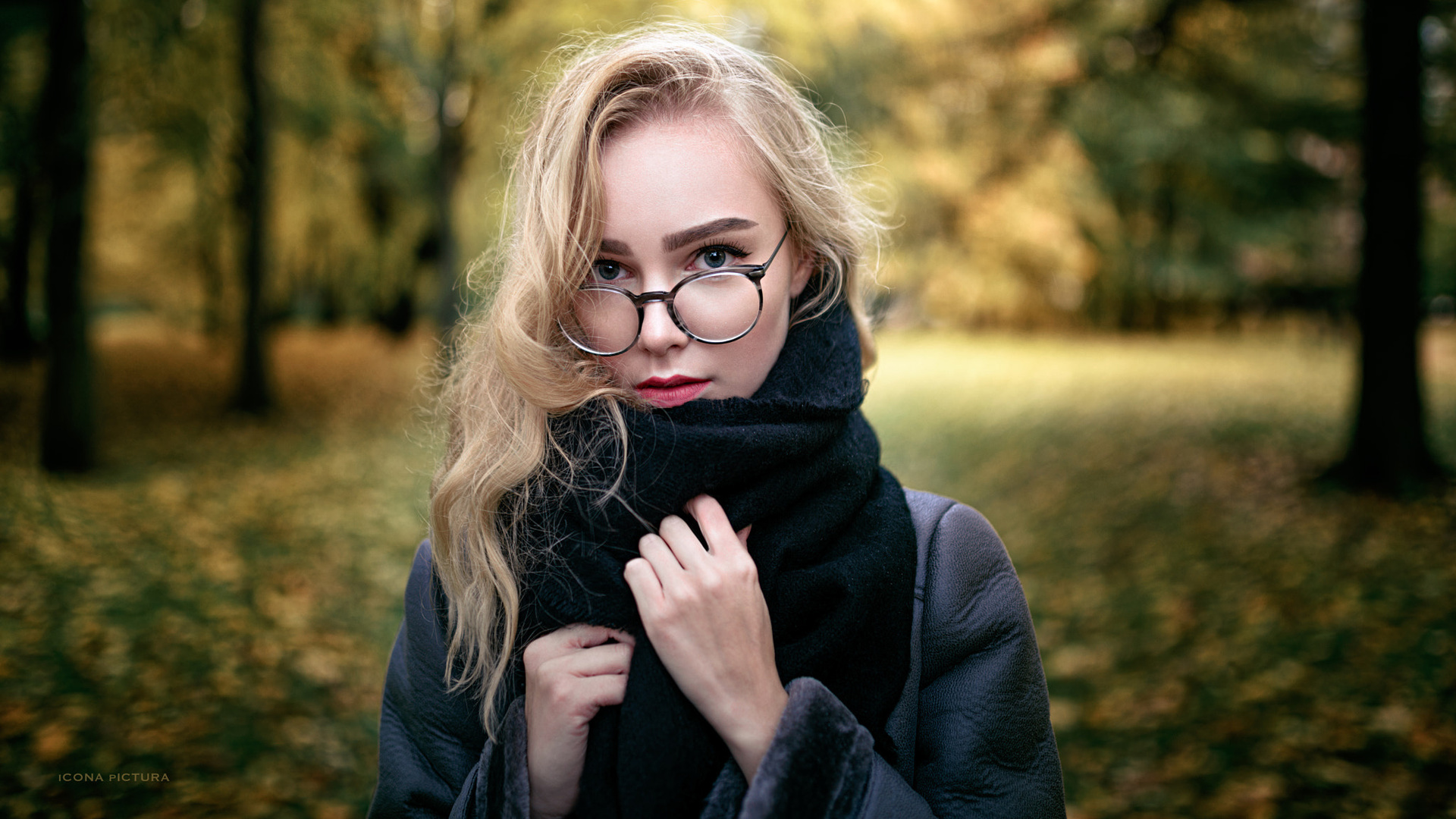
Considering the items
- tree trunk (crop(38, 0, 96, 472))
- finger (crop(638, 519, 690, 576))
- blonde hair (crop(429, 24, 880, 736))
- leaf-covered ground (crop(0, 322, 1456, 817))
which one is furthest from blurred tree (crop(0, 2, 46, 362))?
finger (crop(638, 519, 690, 576))

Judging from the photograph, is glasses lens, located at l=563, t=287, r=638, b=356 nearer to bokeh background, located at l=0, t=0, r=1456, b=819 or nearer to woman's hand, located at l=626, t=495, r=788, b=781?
A: bokeh background, located at l=0, t=0, r=1456, b=819

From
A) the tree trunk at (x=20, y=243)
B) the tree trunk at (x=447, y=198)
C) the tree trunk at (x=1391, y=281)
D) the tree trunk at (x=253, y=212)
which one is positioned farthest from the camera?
the tree trunk at (x=447, y=198)

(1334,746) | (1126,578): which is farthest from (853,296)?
(1126,578)

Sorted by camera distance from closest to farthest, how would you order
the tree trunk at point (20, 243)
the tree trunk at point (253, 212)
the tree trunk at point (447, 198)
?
1. the tree trunk at point (20, 243)
2. the tree trunk at point (253, 212)
3. the tree trunk at point (447, 198)

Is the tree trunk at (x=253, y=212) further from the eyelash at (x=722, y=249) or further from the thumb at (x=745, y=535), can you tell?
the thumb at (x=745, y=535)

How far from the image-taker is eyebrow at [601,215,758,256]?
1169 millimetres

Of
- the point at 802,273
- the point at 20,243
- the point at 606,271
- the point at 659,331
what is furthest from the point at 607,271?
the point at 20,243

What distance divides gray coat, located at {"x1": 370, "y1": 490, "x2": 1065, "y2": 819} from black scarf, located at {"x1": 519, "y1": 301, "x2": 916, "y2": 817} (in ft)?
0.17

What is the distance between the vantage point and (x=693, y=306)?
1196mm

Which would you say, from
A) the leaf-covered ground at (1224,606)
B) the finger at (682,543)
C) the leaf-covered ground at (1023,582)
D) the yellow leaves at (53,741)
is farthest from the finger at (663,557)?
the yellow leaves at (53,741)

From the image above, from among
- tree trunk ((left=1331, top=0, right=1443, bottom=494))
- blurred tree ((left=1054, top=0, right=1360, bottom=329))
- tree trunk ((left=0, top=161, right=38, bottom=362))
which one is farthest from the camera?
blurred tree ((left=1054, top=0, right=1360, bottom=329))

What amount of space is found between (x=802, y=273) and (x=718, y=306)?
0.23 meters

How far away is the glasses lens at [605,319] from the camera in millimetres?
1222

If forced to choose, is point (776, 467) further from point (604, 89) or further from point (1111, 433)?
point (1111, 433)
